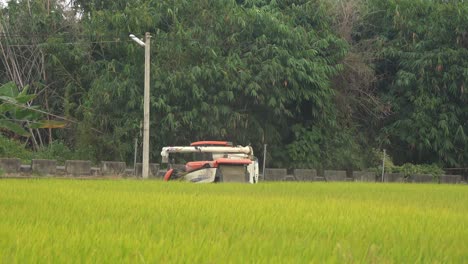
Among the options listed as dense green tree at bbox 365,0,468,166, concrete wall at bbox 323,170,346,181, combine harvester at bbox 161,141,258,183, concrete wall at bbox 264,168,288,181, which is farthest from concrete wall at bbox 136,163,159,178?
dense green tree at bbox 365,0,468,166

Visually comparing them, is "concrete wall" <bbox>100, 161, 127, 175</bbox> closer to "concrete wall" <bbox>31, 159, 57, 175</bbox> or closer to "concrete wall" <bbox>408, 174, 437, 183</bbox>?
"concrete wall" <bbox>31, 159, 57, 175</bbox>

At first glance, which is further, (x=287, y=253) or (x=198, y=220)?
(x=198, y=220)

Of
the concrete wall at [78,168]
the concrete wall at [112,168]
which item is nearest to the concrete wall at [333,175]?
the concrete wall at [112,168]

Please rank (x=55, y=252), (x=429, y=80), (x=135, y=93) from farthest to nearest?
(x=429, y=80) → (x=135, y=93) → (x=55, y=252)

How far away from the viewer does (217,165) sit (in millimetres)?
16766

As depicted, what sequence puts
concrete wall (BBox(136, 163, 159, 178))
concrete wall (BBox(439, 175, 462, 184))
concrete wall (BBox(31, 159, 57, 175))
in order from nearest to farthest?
concrete wall (BBox(31, 159, 57, 175)) → concrete wall (BBox(136, 163, 159, 178)) → concrete wall (BBox(439, 175, 462, 184))

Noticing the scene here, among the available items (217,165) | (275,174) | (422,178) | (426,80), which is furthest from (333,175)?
(217,165)

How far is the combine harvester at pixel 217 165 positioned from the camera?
16.8m

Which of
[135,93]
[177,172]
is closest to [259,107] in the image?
[135,93]

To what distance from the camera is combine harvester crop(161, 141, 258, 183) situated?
55.1ft

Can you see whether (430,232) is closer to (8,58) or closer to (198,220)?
(198,220)

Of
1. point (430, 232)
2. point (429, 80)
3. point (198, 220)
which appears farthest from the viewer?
point (429, 80)

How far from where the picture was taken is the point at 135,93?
2158 centimetres

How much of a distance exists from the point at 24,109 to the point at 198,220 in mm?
4369
